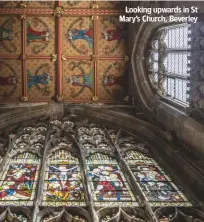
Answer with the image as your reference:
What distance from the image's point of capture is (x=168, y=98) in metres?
9.39

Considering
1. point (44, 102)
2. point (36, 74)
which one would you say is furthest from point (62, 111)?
point (36, 74)

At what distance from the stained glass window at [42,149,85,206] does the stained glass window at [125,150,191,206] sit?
1168mm

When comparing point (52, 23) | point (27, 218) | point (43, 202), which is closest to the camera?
point (27, 218)

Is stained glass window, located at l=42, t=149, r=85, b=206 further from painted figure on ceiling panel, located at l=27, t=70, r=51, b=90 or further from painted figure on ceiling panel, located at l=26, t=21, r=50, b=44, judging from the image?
painted figure on ceiling panel, located at l=26, t=21, r=50, b=44

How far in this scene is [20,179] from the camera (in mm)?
7270

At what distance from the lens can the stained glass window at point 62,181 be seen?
6434 mm

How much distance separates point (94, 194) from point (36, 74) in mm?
5610

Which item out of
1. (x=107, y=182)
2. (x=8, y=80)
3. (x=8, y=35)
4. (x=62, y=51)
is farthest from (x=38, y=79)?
(x=107, y=182)

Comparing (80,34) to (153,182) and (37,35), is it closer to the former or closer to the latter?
(37,35)

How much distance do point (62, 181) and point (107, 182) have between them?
2.84ft

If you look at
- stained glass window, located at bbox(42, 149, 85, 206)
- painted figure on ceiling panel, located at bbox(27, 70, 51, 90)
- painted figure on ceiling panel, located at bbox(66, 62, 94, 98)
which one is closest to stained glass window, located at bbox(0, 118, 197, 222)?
stained glass window, located at bbox(42, 149, 85, 206)

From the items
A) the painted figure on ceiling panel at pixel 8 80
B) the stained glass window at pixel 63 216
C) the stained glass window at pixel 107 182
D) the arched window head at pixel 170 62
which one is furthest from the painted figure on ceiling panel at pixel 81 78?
the stained glass window at pixel 63 216

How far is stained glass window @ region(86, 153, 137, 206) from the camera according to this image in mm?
6461

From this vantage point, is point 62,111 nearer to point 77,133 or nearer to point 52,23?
point 77,133
